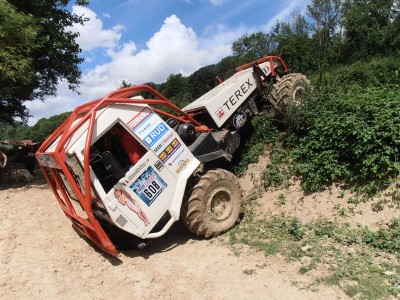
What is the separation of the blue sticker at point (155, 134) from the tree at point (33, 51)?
4.56m

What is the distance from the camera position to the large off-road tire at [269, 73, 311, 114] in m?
7.73

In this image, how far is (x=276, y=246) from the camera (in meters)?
5.19

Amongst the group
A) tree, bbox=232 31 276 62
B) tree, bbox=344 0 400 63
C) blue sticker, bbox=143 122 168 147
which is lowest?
tree, bbox=344 0 400 63

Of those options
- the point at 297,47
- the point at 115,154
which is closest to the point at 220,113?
the point at 115,154

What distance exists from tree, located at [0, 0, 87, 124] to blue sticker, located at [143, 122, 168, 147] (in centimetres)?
456

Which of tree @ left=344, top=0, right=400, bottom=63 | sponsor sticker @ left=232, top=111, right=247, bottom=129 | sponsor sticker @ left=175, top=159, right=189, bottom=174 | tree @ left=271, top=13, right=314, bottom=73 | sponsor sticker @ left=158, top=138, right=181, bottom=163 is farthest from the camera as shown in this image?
tree @ left=344, top=0, right=400, bottom=63

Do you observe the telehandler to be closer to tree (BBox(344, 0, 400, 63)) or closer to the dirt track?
the dirt track

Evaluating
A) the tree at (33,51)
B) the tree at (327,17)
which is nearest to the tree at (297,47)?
the tree at (327,17)

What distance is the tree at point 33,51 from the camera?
26.5 feet

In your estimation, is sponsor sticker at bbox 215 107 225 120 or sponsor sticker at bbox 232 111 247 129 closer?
sponsor sticker at bbox 215 107 225 120

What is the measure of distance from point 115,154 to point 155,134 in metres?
0.76

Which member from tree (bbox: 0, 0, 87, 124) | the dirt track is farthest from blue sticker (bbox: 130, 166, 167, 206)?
tree (bbox: 0, 0, 87, 124)

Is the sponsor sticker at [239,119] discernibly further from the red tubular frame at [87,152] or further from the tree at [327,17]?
the tree at [327,17]

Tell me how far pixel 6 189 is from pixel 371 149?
28.1 ft
